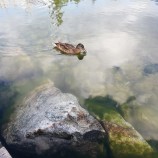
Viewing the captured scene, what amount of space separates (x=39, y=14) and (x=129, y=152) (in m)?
15.2

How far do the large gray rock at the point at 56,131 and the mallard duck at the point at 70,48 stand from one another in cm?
572

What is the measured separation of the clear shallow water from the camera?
45.1 feet

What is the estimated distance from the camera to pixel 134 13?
23125 millimetres

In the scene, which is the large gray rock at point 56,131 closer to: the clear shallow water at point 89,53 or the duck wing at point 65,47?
the clear shallow water at point 89,53

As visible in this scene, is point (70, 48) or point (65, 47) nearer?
point (65, 47)

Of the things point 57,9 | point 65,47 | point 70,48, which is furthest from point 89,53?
point 57,9

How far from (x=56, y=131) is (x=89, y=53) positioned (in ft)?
26.3

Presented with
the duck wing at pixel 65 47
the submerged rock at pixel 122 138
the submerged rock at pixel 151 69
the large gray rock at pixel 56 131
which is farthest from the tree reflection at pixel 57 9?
the large gray rock at pixel 56 131

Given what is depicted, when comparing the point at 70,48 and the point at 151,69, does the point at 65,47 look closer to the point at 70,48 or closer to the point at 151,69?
the point at 70,48

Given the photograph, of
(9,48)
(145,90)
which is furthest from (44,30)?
(145,90)

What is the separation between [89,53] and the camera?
56.3ft

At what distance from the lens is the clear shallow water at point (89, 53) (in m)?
13.8

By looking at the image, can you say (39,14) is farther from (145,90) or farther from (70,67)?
(145,90)

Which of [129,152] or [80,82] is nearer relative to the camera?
[129,152]
